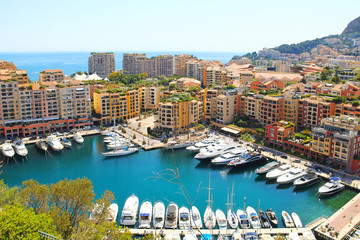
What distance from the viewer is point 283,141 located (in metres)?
33.8

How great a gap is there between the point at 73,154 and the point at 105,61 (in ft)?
164

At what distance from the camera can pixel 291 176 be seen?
28.1 meters

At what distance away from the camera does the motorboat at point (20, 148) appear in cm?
3461

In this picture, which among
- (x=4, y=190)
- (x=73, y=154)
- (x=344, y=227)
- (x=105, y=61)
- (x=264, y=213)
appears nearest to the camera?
(x=4, y=190)

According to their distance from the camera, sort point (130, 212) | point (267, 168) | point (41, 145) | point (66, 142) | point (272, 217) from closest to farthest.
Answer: point (272, 217)
point (130, 212)
point (267, 168)
point (41, 145)
point (66, 142)

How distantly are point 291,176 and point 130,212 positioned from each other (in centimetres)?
1382

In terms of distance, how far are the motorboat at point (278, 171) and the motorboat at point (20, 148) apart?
24.1 meters

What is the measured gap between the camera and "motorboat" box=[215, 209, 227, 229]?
2112 centimetres

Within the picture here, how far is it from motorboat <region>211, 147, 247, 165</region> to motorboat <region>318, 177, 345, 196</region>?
8.86 metres

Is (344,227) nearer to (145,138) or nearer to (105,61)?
(145,138)

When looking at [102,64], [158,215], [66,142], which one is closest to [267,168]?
[158,215]

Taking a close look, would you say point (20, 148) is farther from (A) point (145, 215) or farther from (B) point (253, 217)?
(B) point (253, 217)

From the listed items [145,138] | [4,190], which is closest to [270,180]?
[145,138]

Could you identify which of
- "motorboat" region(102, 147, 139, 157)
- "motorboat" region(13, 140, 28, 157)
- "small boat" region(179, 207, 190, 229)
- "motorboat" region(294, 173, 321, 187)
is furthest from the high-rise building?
"small boat" region(179, 207, 190, 229)
